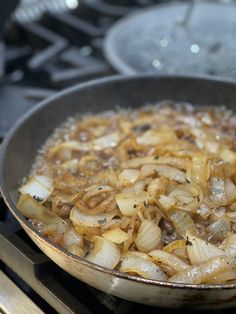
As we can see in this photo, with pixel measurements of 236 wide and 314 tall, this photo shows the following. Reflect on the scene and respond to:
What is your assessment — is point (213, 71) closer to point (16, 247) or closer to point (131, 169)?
point (131, 169)

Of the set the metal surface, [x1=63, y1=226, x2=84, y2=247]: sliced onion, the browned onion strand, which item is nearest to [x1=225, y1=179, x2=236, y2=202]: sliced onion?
the browned onion strand

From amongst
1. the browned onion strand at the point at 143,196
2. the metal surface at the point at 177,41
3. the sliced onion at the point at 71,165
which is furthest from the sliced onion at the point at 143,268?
the metal surface at the point at 177,41

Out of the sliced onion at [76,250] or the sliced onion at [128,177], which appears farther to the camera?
the sliced onion at [128,177]

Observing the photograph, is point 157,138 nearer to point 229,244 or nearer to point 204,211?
point 204,211

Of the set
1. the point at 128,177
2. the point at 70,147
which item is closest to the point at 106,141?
the point at 70,147

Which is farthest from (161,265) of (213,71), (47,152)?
(213,71)

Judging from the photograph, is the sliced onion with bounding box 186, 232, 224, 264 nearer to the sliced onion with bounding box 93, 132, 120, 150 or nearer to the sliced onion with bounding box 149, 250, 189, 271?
the sliced onion with bounding box 149, 250, 189, 271

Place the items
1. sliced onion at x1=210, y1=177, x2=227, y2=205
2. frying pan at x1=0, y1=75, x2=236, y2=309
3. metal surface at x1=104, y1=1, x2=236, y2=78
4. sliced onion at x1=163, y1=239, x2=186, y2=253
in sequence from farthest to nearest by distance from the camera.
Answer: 1. metal surface at x1=104, y1=1, x2=236, y2=78
2. sliced onion at x1=210, y1=177, x2=227, y2=205
3. sliced onion at x1=163, y1=239, x2=186, y2=253
4. frying pan at x1=0, y1=75, x2=236, y2=309

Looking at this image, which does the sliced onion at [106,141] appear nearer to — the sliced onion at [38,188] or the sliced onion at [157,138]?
the sliced onion at [157,138]
